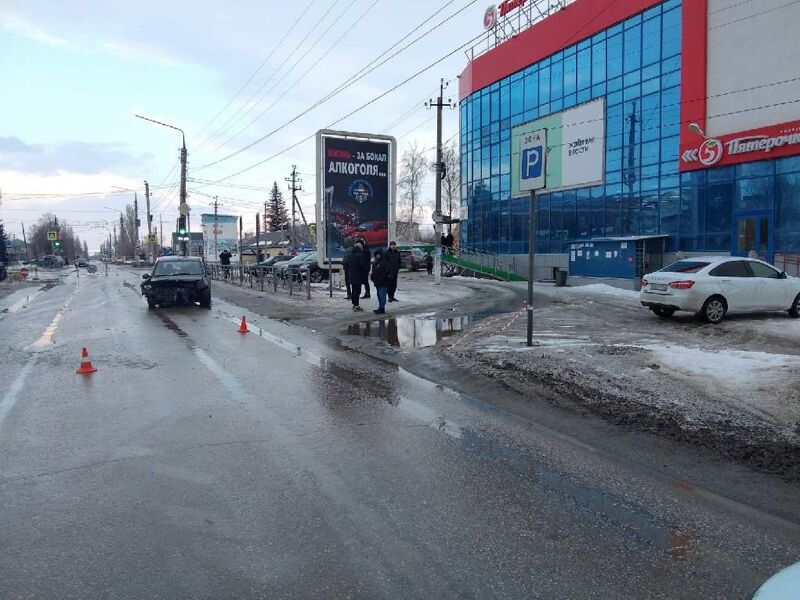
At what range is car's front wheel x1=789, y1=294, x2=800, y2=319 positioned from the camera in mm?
14107

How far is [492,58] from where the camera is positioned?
36688 mm

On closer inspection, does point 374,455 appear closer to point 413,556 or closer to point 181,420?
point 413,556

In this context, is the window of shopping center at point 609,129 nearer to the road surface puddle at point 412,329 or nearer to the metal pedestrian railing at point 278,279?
the metal pedestrian railing at point 278,279

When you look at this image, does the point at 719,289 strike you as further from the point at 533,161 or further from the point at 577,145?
the point at 577,145

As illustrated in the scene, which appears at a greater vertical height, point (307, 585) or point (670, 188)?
point (670, 188)

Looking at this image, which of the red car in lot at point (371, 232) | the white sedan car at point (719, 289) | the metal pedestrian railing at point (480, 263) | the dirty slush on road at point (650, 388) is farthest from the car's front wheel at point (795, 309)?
the metal pedestrian railing at point (480, 263)

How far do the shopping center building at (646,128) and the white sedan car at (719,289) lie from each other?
28.9 ft

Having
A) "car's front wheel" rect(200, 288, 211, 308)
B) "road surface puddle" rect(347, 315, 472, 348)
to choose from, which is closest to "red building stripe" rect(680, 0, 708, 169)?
"road surface puddle" rect(347, 315, 472, 348)

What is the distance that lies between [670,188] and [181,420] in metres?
24.6

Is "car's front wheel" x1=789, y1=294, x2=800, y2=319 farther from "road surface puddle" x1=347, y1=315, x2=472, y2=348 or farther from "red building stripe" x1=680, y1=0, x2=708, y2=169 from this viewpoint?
"red building stripe" x1=680, y1=0, x2=708, y2=169

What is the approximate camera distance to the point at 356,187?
23031mm

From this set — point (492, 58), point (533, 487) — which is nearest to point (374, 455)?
point (533, 487)

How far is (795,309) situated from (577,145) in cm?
1812

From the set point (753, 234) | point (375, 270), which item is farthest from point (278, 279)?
point (753, 234)
